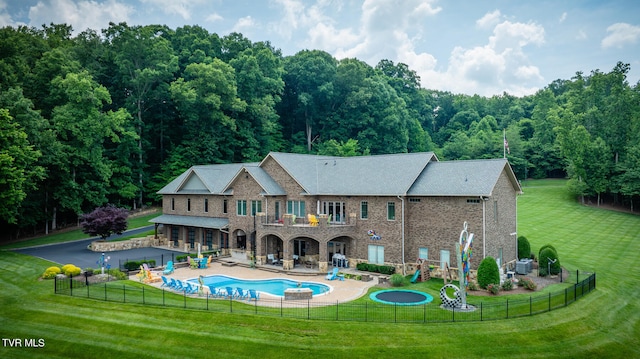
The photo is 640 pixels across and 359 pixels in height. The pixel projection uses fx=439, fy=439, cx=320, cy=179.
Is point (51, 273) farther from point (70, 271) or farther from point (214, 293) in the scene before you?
point (214, 293)

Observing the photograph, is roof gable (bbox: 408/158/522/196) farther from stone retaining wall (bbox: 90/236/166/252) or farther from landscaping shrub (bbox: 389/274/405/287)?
stone retaining wall (bbox: 90/236/166/252)

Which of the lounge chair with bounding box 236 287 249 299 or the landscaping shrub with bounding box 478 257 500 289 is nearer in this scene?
the lounge chair with bounding box 236 287 249 299

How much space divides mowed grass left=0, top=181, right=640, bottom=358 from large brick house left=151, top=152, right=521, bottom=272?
7895mm

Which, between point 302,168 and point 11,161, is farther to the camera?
point 302,168

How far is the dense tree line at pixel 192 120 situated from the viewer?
149 ft

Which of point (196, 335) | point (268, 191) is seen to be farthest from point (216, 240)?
point (196, 335)

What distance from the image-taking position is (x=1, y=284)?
26.4 metres

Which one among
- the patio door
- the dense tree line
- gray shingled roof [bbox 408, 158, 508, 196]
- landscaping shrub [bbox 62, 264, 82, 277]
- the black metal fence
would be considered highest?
the dense tree line

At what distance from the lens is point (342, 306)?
22.3 meters

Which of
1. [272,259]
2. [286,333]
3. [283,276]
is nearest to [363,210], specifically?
[283,276]

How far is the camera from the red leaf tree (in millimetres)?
38822

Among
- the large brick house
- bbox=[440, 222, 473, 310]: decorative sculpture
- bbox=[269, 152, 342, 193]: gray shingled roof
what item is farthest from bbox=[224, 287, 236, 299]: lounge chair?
bbox=[269, 152, 342, 193]: gray shingled roof

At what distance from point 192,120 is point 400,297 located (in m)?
43.0

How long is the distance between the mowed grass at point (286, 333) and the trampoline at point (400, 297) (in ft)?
12.5
